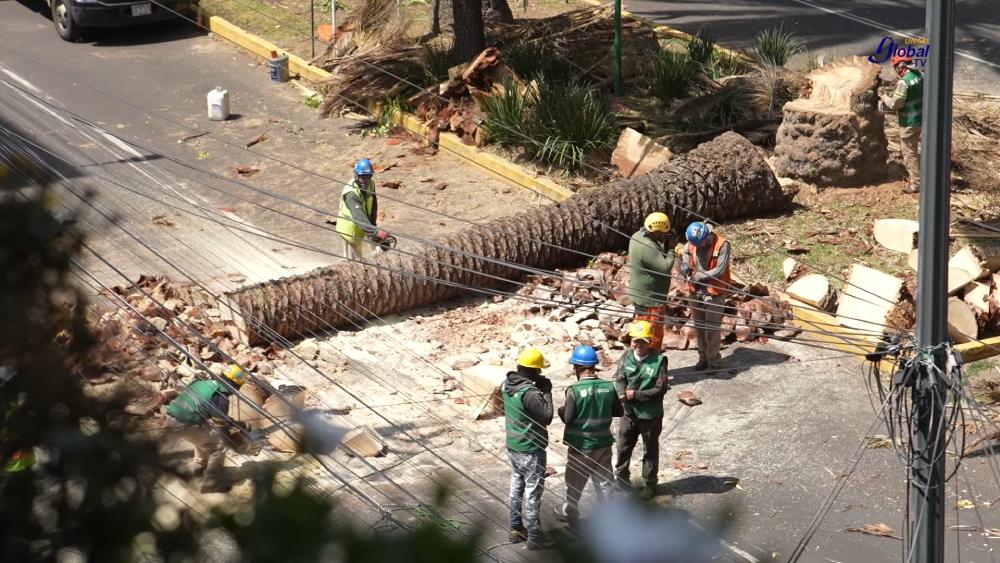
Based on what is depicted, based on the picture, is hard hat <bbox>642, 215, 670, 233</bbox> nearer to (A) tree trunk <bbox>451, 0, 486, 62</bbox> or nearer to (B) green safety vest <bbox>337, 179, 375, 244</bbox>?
(B) green safety vest <bbox>337, 179, 375, 244</bbox>

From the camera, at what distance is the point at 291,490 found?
2.52m

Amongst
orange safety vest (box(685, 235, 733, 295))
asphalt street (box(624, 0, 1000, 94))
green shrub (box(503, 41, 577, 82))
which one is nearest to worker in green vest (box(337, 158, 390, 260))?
orange safety vest (box(685, 235, 733, 295))

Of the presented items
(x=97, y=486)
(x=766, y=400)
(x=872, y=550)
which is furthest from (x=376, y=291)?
(x=97, y=486)

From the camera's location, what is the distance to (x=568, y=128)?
578 inches

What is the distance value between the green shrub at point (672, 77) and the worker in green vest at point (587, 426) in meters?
8.00

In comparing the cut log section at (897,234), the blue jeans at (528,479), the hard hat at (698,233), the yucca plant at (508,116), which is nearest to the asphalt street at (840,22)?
the yucca plant at (508,116)

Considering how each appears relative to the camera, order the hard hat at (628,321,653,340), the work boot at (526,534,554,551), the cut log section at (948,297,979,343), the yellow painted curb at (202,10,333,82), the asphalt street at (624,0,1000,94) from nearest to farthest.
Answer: the work boot at (526,534,554,551) < the hard hat at (628,321,653,340) < the cut log section at (948,297,979,343) < the yellow painted curb at (202,10,333,82) < the asphalt street at (624,0,1000,94)

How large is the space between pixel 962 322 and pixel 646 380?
3.57 metres

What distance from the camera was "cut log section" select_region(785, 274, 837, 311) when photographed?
11703 mm

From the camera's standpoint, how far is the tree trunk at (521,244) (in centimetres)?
1139

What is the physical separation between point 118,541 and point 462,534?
0.69 metres

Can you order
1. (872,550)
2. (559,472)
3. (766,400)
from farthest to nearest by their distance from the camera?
(766,400)
(559,472)
(872,550)

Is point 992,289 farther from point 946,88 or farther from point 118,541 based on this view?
point 118,541

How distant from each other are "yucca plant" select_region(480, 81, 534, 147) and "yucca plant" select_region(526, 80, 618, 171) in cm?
16
